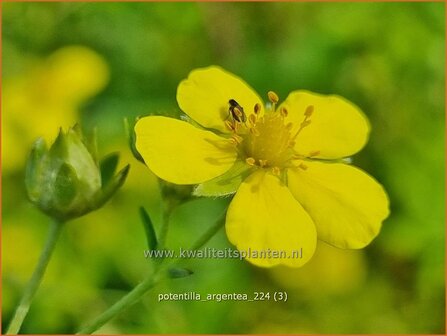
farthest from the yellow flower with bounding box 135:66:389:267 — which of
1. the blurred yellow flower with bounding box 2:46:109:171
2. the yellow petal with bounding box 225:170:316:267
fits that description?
the blurred yellow flower with bounding box 2:46:109:171

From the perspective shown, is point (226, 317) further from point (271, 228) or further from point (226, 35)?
point (226, 35)

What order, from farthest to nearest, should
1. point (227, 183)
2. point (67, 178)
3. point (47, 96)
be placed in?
point (47, 96) < point (227, 183) < point (67, 178)

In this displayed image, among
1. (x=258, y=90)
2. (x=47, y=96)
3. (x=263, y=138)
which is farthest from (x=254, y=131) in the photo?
(x=47, y=96)

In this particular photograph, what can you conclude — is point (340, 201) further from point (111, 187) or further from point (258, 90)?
point (258, 90)

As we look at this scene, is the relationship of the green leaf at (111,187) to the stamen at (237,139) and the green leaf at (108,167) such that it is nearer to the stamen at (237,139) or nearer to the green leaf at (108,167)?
the green leaf at (108,167)

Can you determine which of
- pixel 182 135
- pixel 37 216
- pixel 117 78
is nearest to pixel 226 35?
pixel 117 78

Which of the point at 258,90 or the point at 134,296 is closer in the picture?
the point at 134,296

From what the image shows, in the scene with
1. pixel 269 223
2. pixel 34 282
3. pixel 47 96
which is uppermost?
pixel 269 223

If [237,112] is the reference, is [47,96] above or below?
below

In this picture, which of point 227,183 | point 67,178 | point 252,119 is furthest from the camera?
point 252,119
